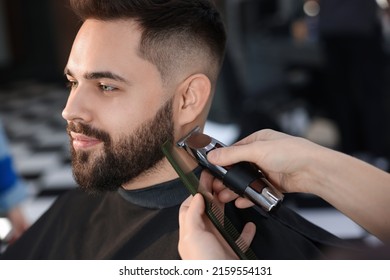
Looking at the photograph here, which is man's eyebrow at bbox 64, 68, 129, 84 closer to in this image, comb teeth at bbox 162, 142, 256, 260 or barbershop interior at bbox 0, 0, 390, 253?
comb teeth at bbox 162, 142, 256, 260

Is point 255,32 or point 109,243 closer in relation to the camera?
point 109,243

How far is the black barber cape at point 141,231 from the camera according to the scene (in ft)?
3.87

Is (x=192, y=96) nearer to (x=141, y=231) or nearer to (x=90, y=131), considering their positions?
(x=90, y=131)

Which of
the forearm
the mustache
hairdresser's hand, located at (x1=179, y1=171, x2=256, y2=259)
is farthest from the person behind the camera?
the mustache

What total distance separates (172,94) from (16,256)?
0.65 meters

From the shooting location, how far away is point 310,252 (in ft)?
3.90

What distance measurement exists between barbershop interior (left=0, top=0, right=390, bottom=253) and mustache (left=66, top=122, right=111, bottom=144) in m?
0.86

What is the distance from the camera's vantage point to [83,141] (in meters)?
1.11

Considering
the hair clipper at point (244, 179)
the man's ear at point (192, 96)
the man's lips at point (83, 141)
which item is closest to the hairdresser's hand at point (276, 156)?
the hair clipper at point (244, 179)

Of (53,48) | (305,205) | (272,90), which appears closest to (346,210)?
(305,205)

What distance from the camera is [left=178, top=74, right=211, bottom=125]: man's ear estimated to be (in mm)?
1146

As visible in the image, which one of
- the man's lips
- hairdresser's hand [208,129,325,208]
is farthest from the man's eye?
hairdresser's hand [208,129,325,208]

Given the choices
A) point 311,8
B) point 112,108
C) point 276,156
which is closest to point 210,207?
point 276,156
